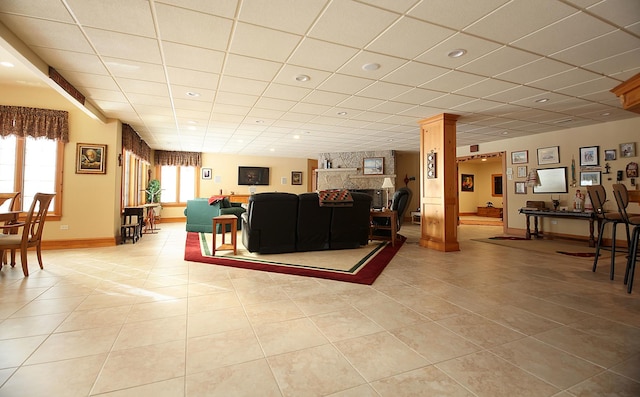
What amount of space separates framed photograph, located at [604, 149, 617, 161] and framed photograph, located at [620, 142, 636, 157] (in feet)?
0.37

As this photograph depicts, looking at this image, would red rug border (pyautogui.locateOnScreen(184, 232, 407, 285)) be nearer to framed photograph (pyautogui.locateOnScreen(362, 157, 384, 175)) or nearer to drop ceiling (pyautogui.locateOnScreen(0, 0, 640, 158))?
drop ceiling (pyautogui.locateOnScreen(0, 0, 640, 158))

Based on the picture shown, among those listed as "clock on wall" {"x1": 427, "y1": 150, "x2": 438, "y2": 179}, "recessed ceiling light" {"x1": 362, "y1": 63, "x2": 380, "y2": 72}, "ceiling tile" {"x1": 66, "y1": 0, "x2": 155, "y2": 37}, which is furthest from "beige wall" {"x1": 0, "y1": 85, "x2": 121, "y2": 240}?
"clock on wall" {"x1": 427, "y1": 150, "x2": 438, "y2": 179}

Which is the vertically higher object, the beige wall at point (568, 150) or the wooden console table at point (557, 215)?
the beige wall at point (568, 150)

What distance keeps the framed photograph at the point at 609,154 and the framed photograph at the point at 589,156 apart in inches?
5.5

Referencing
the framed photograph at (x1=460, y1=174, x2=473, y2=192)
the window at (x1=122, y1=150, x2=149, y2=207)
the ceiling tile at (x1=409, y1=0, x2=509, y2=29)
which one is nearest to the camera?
the ceiling tile at (x1=409, y1=0, x2=509, y2=29)

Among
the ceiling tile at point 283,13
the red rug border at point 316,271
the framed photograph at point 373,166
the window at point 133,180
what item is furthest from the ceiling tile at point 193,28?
the framed photograph at point 373,166

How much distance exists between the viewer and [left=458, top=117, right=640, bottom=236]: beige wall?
5605 mm

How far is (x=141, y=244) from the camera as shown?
569cm

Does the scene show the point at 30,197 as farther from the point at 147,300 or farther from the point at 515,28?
the point at 515,28

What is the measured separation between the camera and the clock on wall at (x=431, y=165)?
5406 mm

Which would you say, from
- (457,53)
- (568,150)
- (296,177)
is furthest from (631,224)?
(296,177)

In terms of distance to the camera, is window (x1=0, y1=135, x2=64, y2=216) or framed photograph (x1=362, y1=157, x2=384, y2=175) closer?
window (x1=0, y1=135, x2=64, y2=216)

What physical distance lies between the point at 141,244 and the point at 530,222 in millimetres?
9078

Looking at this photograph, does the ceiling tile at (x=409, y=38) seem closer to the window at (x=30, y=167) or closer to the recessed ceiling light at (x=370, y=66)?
the recessed ceiling light at (x=370, y=66)
